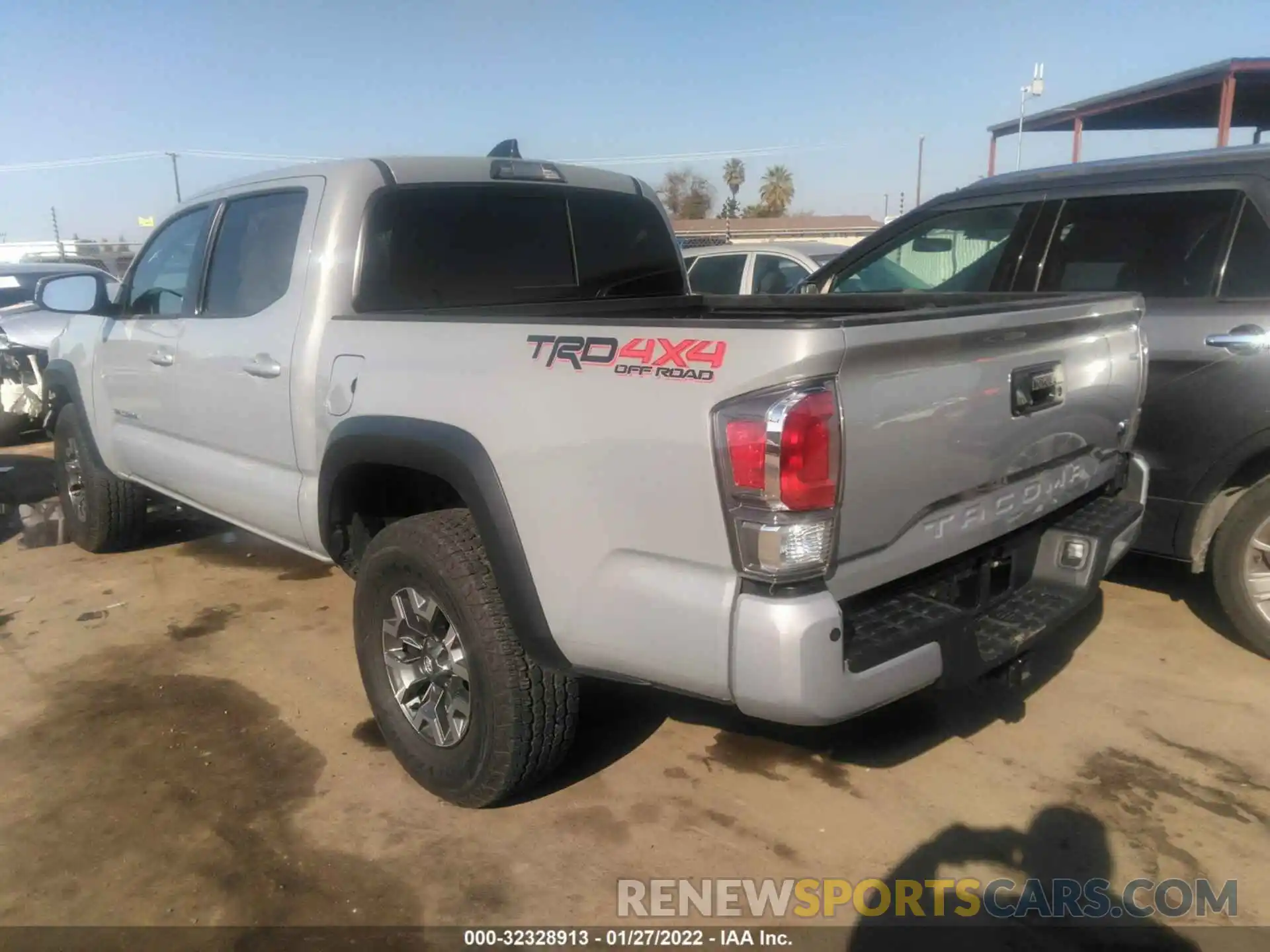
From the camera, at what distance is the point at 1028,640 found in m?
2.72

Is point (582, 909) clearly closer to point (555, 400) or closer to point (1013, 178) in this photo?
point (555, 400)

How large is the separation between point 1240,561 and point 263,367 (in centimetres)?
385

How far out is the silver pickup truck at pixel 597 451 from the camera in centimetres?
214

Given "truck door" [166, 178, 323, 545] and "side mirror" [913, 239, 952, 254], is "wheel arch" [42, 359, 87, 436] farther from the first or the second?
"side mirror" [913, 239, 952, 254]

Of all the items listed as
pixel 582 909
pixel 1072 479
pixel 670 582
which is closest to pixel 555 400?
pixel 670 582

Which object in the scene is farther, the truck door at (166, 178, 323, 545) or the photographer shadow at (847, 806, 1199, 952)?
the truck door at (166, 178, 323, 545)

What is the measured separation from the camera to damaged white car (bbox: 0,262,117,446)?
9.16 meters

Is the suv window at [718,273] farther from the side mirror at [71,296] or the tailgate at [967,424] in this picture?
the tailgate at [967,424]

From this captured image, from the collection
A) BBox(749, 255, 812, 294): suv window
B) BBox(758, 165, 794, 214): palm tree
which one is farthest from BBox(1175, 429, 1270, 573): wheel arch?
BBox(758, 165, 794, 214): palm tree

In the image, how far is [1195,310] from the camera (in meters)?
3.89

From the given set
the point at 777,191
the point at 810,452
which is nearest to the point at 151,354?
the point at 810,452

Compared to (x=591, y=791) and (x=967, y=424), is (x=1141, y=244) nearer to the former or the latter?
(x=967, y=424)

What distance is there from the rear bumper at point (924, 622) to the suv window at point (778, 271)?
5.64 meters

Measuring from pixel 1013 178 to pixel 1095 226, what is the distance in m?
0.51
